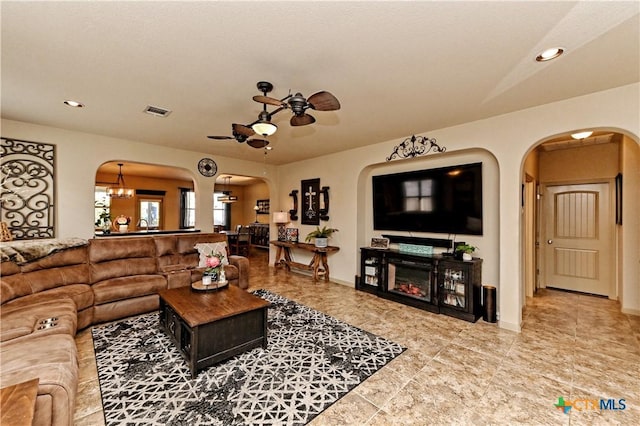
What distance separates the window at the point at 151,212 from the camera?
9258 millimetres

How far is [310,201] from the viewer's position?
20.4ft

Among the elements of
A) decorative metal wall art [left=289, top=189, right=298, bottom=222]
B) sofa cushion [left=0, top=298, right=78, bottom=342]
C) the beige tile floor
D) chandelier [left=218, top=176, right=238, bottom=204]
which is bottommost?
the beige tile floor

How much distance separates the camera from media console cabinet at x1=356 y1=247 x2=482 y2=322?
364 centimetres

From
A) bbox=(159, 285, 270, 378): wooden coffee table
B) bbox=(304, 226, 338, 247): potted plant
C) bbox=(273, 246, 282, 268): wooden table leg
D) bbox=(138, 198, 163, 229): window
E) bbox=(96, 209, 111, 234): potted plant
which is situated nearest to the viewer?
bbox=(159, 285, 270, 378): wooden coffee table

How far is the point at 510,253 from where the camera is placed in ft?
11.2

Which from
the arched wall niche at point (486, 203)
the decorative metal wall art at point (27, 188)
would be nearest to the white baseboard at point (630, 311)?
the arched wall niche at point (486, 203)

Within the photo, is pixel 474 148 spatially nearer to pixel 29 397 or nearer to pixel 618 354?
pixel 618 354

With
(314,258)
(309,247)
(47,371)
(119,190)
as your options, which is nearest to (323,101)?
(47,371)

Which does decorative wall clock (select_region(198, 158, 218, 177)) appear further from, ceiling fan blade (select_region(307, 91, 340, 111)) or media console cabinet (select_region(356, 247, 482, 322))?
ceiling fan blade (select_region(307, 91, 340, 111))

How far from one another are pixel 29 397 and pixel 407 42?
2.91 meters

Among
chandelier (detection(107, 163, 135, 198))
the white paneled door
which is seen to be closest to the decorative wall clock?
chandelier (detection(107, 163, 135, 198))

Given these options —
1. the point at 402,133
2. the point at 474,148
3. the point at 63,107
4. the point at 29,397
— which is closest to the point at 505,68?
the point at 474,148

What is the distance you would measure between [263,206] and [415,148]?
7.89m

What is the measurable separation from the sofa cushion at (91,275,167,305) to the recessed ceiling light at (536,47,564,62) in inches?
192
